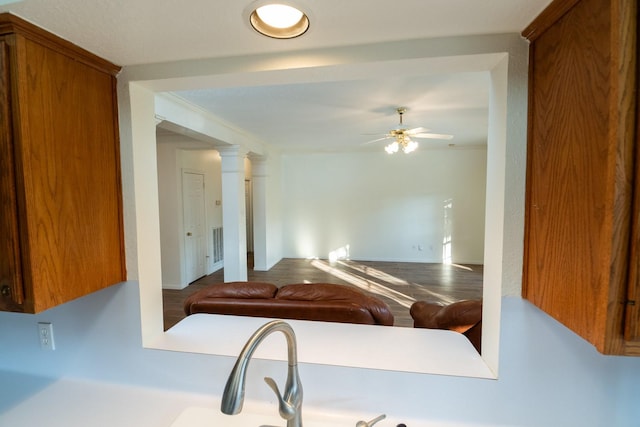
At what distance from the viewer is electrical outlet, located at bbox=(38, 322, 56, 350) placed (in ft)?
3.74

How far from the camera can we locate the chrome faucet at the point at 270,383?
0.59 m

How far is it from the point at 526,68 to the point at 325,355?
114 cm

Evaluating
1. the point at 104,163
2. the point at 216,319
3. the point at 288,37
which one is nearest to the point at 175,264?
the point at 216,319

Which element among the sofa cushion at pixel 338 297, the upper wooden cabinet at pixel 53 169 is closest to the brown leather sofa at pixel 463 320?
the sofa cushion at pixel 338 297

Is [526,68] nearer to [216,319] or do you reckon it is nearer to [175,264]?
[216,319]

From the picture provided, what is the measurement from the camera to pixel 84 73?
0.91m

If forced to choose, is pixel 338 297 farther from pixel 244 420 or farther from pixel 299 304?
pixel 244 420

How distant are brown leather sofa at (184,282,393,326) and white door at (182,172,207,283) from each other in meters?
2.70

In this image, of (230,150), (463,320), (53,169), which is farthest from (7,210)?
(230,150)

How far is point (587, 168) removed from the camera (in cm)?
61

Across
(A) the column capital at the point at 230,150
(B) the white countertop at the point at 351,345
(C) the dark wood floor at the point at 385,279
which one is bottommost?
(C) the dark wood floor at the point at 385,279

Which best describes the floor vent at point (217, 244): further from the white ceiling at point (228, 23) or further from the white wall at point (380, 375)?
the white ceiling at point (228, 23)

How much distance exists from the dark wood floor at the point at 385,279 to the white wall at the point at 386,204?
0.36 meters

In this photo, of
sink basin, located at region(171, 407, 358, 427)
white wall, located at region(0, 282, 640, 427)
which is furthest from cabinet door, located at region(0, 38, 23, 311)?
sink basin, located at region(171, 407, 358, 427)
